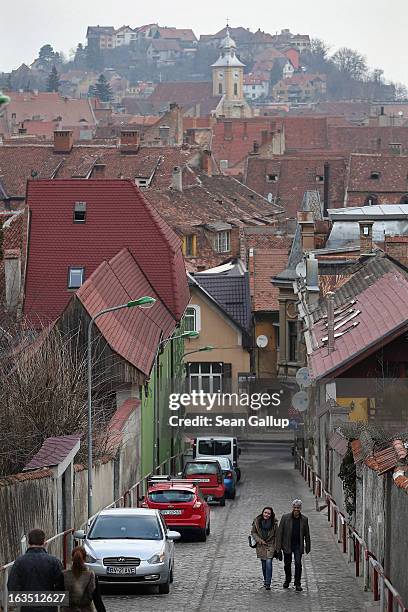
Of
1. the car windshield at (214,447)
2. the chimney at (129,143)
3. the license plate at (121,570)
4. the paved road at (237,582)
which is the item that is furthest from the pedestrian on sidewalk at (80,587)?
the chimney at (129,143)

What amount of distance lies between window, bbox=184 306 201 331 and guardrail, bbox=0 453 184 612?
12.7 meters

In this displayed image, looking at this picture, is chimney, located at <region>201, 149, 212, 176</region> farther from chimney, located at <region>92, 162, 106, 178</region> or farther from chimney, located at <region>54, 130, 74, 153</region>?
chimney, located at <region>92, 162, 106, 178</region>

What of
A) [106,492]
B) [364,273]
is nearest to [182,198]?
[364,273]

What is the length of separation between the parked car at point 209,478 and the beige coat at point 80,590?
76.9 feet

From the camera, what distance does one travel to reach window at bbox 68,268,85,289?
53.8 m

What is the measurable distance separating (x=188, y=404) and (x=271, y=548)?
130 feet

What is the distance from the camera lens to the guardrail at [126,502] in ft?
65.5

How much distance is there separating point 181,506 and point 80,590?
14249 millimetres

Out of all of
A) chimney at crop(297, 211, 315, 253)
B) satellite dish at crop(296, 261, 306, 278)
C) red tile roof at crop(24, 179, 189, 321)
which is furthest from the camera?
chimney at crop(297, 211, 315, 253)

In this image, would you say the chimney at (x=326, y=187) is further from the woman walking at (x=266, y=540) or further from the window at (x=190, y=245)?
the woman walking at (x=266, y=540)

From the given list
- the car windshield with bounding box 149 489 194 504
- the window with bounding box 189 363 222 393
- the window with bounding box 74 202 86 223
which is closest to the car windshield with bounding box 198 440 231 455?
the window with bounding box 74 202 86 223

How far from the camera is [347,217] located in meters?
72.4

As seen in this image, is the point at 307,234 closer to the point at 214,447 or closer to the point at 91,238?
the point at 91,238

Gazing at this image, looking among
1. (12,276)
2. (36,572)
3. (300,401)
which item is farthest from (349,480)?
(12,276)
